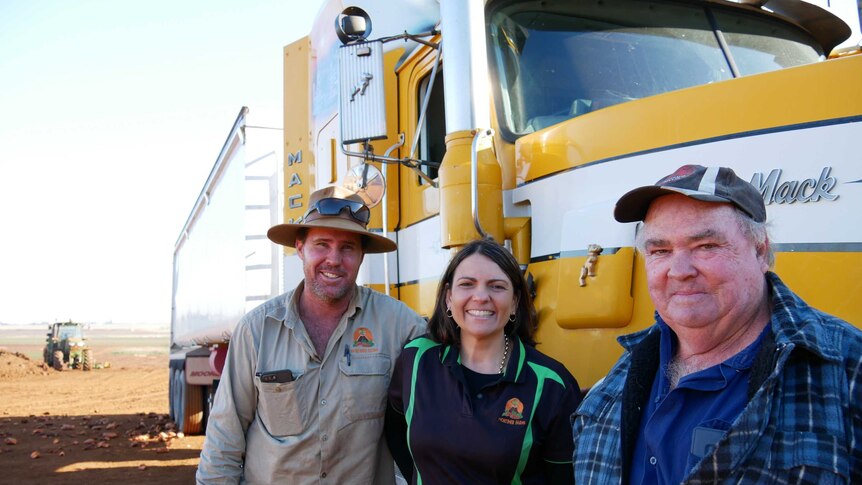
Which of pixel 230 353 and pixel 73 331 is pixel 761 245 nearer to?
pixel 230 353

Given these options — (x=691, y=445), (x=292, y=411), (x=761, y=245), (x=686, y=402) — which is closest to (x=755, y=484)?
(x=691, y=445)

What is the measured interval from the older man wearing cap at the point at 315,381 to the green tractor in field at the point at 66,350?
31.8 m

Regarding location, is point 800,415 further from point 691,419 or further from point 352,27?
point 352,27

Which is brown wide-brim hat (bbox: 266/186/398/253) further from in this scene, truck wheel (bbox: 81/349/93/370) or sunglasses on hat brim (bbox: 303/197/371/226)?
truck wheel (bbox: 81/349/93/370)

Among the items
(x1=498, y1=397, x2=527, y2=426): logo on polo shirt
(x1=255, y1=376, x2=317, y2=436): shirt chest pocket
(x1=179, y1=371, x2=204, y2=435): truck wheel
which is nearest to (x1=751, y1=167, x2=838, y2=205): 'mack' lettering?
(x1=498, y1=397, x2=527, y2=426): logo on polo shirt

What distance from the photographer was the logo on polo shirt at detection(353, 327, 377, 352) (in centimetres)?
305

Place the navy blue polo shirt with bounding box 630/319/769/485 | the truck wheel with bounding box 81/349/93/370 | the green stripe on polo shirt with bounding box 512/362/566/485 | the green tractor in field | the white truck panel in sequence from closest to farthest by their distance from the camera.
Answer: the navy blue polo shirt with bounding box 630/319/769/485 → the green stripe on polo shirt with bounding box 512/362/566/485 → the white truck panel → the green tractor in field → the truck wheel with bounding box 81/349/93/370

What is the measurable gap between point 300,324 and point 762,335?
1847 millimetres

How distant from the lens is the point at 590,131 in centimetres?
326

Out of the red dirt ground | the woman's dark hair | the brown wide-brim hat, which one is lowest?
the red dirt ground

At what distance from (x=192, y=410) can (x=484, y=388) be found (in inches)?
429

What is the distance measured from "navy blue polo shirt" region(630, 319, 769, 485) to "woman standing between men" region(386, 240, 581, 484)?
0.55 meters

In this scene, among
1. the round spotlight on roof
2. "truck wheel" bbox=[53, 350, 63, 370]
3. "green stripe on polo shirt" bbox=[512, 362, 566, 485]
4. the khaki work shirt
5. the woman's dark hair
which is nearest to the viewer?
"green stripe on polo shirt" bbox=[512, 362, 566, 485]

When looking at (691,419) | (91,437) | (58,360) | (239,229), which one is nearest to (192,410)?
(91,437)
